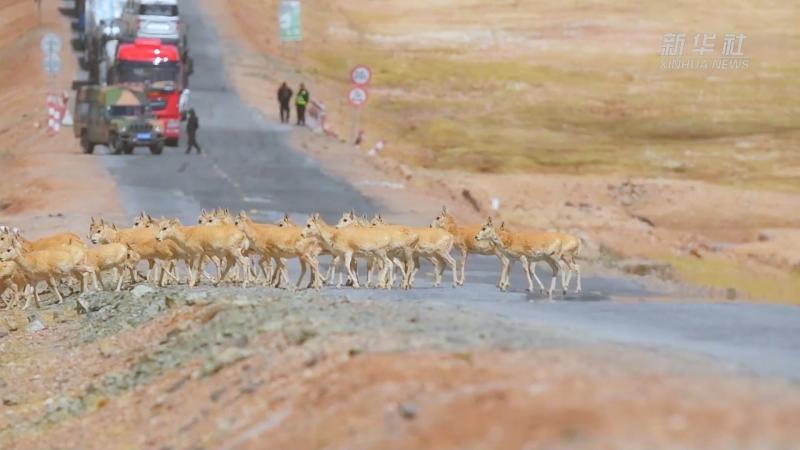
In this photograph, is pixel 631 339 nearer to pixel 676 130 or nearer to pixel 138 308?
pixel 138 308

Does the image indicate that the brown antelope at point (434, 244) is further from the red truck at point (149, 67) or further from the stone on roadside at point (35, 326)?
the red truck at point (149, 67)

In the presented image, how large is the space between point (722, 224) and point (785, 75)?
37.0m

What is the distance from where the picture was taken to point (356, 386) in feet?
45.8

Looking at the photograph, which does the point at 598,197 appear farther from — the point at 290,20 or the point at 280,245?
the point at 280,245

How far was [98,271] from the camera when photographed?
2559 cm

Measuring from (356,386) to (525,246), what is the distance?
1370 centimetres

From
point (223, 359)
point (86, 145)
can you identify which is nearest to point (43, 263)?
point (223, 359)

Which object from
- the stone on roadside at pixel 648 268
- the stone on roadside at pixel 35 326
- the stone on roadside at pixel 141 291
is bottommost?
the stone on roadside at pixel 648 268

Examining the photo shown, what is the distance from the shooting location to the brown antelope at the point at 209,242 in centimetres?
2531

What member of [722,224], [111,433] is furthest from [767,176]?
[111,433]

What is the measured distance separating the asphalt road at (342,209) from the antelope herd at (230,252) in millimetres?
730

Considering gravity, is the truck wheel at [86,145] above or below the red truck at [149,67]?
below

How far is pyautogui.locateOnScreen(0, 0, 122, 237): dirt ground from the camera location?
41.2m

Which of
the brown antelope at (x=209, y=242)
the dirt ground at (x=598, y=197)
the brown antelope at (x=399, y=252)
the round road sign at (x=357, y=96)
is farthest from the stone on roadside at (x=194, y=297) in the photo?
the round road sign at (x=357, y=96)
